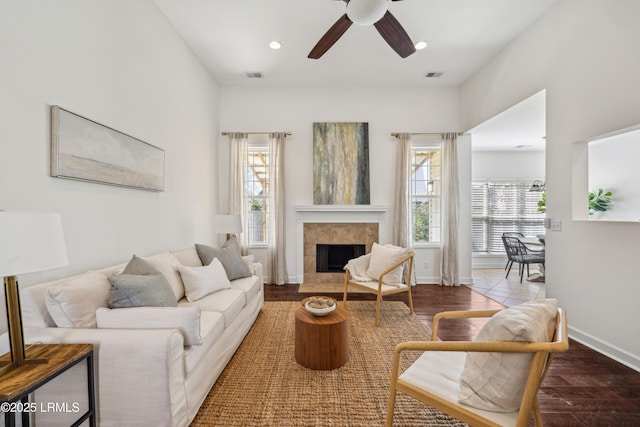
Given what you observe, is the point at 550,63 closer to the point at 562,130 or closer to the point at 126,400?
the point at 562,130

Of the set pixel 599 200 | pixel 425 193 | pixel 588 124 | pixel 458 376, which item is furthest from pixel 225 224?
pixel 599 200

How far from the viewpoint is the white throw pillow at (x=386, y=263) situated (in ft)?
10.6

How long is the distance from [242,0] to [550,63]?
331 centimetres

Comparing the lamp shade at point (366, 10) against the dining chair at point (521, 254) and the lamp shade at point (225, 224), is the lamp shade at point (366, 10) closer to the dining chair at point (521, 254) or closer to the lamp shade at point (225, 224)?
the lamp shade at point (225, 224)

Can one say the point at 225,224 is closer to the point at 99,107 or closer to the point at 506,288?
the point at 99,107

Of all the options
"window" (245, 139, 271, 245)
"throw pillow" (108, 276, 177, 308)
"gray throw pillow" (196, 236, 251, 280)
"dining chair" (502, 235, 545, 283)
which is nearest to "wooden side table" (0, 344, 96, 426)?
"throw pillow" (108, 276, 177, 308)

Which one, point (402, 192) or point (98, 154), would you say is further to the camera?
point (402, 192)

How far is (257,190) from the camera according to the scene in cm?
477

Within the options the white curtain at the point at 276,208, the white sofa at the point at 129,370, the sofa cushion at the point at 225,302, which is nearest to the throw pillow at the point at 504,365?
the white sofa at the point at 129,370

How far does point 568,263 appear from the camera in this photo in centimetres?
279

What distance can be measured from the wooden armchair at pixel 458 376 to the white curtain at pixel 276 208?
3290 mm

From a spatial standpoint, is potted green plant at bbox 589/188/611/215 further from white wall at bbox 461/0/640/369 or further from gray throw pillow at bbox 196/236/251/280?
gray throw pillow at bbox 196/236/251/280

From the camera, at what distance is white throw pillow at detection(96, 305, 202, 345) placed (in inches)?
60.6

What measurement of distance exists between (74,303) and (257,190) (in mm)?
3389
